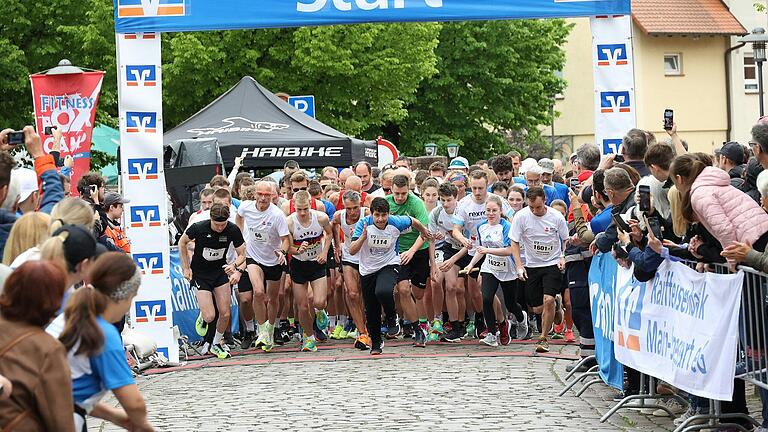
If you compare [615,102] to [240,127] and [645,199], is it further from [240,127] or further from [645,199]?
[240,127]

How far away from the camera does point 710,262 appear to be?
901cm

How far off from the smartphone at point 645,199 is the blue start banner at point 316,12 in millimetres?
5165

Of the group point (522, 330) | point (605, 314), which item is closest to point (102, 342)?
point (605, 314)

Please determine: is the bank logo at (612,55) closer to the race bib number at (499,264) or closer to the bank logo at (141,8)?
the race bib number at (499,264)

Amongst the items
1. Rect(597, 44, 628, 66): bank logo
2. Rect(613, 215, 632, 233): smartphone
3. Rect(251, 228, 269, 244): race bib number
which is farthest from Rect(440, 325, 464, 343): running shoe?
Rect(613, 215, 632, 233): smartphone

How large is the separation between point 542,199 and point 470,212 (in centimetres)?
156

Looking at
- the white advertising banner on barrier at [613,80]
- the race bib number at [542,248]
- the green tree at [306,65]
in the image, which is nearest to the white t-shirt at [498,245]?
the race bib number at [542,248]

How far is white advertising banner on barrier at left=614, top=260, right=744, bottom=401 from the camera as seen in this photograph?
27.8 ft

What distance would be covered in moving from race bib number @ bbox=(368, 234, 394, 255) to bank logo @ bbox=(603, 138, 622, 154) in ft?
9.30

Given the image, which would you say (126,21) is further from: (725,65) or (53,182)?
(725,65)

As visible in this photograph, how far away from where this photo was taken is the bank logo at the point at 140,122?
14359 millimetres

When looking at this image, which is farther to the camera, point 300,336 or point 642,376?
point 300,336

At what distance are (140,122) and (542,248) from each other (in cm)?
476

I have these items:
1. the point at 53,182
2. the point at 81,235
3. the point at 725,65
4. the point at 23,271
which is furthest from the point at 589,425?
the point at 725,65
